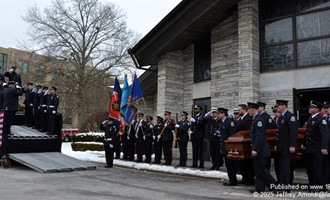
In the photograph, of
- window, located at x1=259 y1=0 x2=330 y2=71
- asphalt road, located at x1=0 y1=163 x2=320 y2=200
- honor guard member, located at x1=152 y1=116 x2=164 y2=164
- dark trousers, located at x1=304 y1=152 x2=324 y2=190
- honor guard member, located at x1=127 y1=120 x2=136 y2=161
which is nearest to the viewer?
asphalt road, located at x1=0 y1=163 x2=320 y2=200

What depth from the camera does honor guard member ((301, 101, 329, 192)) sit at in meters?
7.68

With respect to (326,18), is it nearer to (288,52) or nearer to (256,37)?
(288,52)

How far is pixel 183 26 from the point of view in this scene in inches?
548

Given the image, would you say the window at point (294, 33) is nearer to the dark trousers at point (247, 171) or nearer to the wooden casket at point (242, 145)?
the wooden casket at point (242, 145)

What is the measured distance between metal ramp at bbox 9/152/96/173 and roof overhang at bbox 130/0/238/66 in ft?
20.5

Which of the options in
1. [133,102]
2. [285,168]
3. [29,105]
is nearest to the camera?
[285,168]

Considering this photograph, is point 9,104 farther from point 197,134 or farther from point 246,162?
point 246,162

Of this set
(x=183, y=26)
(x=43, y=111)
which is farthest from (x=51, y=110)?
(x=183, y=26)

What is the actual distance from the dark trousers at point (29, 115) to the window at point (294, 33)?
368 inches

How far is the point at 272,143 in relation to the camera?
27.1 ft

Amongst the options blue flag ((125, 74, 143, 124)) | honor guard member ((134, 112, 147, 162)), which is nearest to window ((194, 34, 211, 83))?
blue flag ((125, 74, 143, 124))

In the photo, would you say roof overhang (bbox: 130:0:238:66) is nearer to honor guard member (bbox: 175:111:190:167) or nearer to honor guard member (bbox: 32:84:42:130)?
honor guard member (bbox: 175:111:190:167)

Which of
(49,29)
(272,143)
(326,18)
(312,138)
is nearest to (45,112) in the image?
(272,143)

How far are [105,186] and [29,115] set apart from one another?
7532mm
